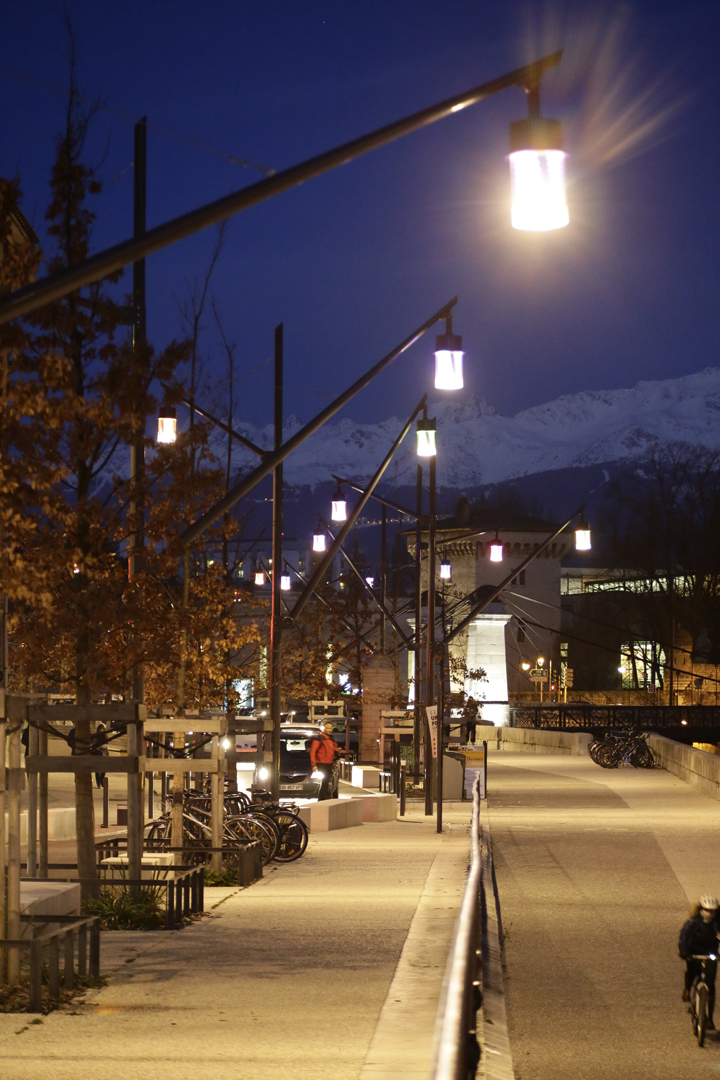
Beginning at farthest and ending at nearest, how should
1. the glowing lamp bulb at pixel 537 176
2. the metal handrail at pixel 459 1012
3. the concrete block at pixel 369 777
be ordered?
1. the concrete block at pixel 369 777
2. the glowing lamp bulb at pixel 537 176
3. the metal handrail at pixel 459 1012

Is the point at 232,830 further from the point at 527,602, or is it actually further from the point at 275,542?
the point at 527,602

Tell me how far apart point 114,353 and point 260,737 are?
14.5 metres

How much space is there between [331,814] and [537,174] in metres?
18.3

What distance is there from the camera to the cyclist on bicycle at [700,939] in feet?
34.6

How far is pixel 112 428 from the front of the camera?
47.9ft

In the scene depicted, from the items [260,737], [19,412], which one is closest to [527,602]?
[260,737]

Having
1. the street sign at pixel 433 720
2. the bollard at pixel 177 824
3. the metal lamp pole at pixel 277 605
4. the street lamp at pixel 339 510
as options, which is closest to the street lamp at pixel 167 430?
the metal lamp pole at pixel 277 605

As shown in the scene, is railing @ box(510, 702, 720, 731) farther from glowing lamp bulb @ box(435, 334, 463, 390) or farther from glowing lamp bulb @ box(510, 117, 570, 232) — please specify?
glowing lamp bulb @ box(510, 117, 570, 232)

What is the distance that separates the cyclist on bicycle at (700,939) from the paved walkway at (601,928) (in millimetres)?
440

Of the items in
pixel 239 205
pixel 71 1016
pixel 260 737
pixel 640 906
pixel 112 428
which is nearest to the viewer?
pixel 239 205

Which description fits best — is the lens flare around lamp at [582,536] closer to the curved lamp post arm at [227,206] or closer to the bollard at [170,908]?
the bollard at [170,908]

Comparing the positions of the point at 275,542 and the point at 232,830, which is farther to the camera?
the point at 275,542

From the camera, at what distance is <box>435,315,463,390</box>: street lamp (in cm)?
1588

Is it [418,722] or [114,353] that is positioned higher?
[114,353]
